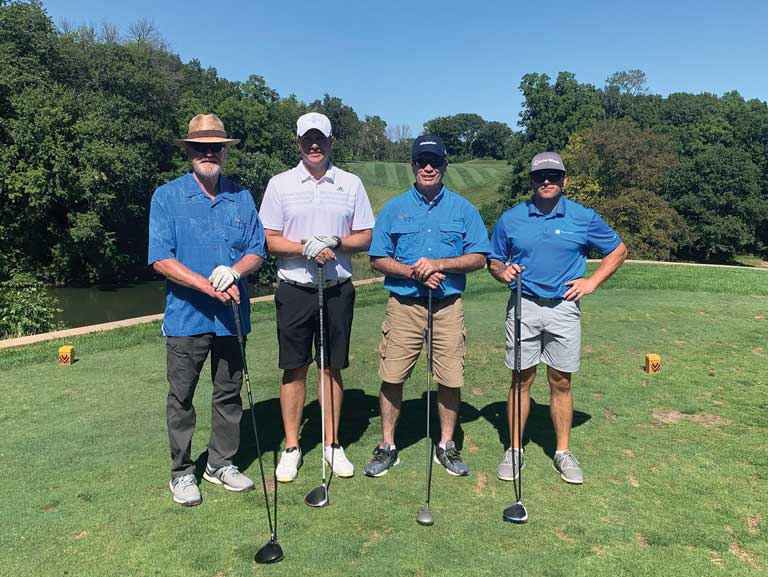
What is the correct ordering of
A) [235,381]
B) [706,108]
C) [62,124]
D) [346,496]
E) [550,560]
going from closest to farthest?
[550,560] < [346,496] < [235,381] < [62,124] < [706,108]

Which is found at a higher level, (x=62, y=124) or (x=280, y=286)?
(x=62, y=124)

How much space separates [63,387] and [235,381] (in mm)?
2665

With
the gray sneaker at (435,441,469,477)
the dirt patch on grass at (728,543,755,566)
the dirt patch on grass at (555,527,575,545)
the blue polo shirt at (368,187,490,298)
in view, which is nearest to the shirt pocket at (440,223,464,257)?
the blue polo shirt at (368,187,490,298)

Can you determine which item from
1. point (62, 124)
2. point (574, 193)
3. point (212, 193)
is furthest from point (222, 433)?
point (574, 193)

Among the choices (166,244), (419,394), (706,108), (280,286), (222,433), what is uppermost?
(706,108)

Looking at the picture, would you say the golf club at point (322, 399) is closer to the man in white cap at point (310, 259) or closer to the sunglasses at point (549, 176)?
the man in white cap at point (310, 259)

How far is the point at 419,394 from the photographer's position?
18.0 ft

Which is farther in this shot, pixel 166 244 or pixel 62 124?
pixel 62 124

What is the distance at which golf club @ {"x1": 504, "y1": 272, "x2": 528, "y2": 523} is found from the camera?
10.4 feet

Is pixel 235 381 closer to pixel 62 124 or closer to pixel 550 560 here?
pixel 550 560

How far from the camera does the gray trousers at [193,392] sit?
3.54 meters

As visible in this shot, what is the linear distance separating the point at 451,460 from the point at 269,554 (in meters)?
1.49

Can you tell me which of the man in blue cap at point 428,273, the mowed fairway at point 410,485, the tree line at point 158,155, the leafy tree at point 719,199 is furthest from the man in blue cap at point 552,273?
the leafy tree at point 719,199

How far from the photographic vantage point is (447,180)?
235 ft
